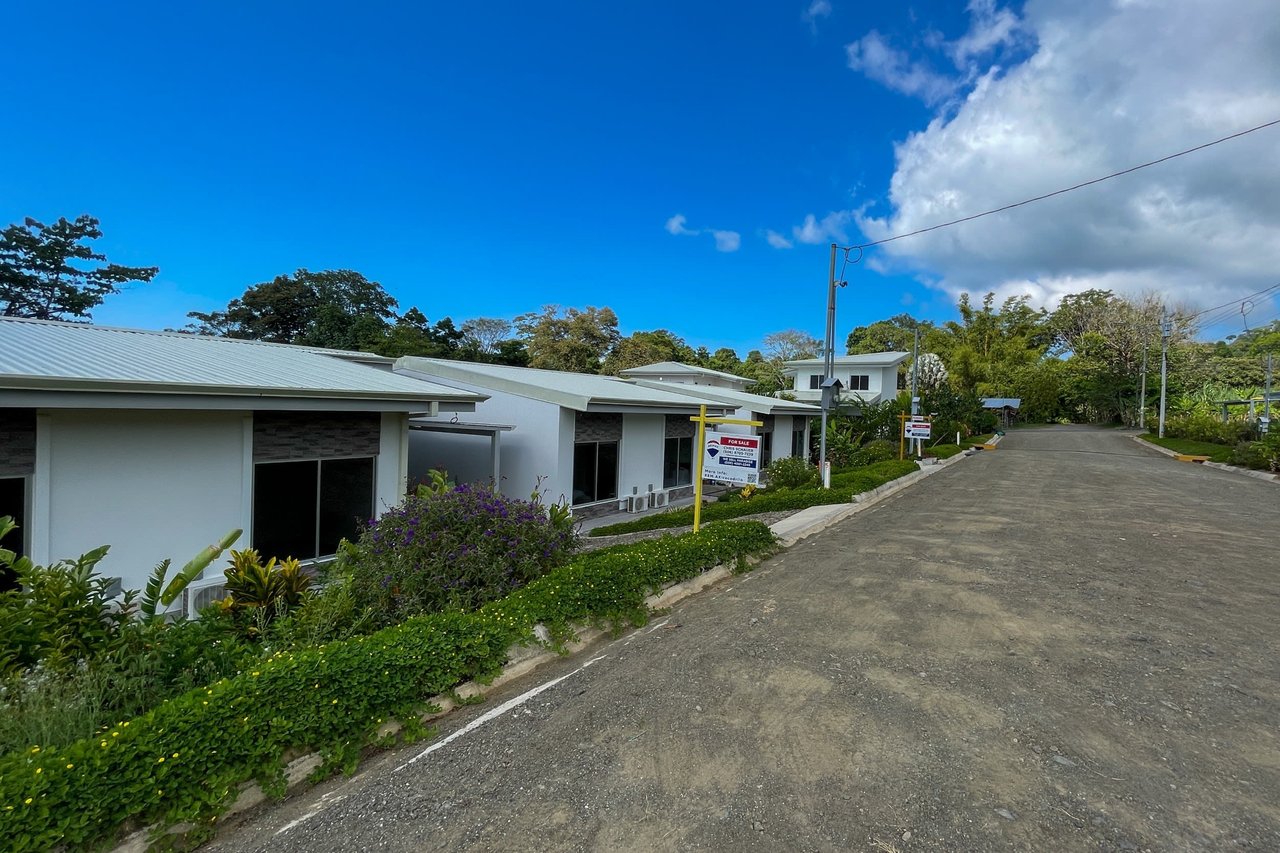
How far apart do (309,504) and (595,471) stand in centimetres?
662

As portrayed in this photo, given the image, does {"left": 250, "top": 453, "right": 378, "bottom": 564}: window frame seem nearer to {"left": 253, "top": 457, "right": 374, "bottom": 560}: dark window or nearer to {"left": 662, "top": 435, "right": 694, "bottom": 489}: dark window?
{"left": 253, "top": 457, "right": 374, "bottom": 560}: dark window

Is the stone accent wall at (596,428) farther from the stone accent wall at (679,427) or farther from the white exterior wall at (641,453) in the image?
the stone accent wall at (679,427)

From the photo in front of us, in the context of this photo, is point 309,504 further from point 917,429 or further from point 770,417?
point 917,429

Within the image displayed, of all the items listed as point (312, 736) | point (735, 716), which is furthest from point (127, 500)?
point (735, 716)

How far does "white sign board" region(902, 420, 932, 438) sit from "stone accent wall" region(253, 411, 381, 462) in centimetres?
1688

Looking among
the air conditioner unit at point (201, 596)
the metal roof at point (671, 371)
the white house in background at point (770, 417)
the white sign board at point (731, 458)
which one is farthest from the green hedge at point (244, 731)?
the metal roof at point (671, 371)

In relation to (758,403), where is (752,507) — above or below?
below

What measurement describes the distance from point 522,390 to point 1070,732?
35.8ft

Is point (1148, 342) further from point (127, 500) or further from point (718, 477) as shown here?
point (127, 500)

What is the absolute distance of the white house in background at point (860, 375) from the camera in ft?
121

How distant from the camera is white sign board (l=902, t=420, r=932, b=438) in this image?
19625 mm

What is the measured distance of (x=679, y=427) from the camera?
55.1ft

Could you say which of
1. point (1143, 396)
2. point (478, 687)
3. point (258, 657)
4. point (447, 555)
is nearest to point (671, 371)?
point (447, 555)

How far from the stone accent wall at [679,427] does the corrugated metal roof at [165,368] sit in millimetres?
7226
